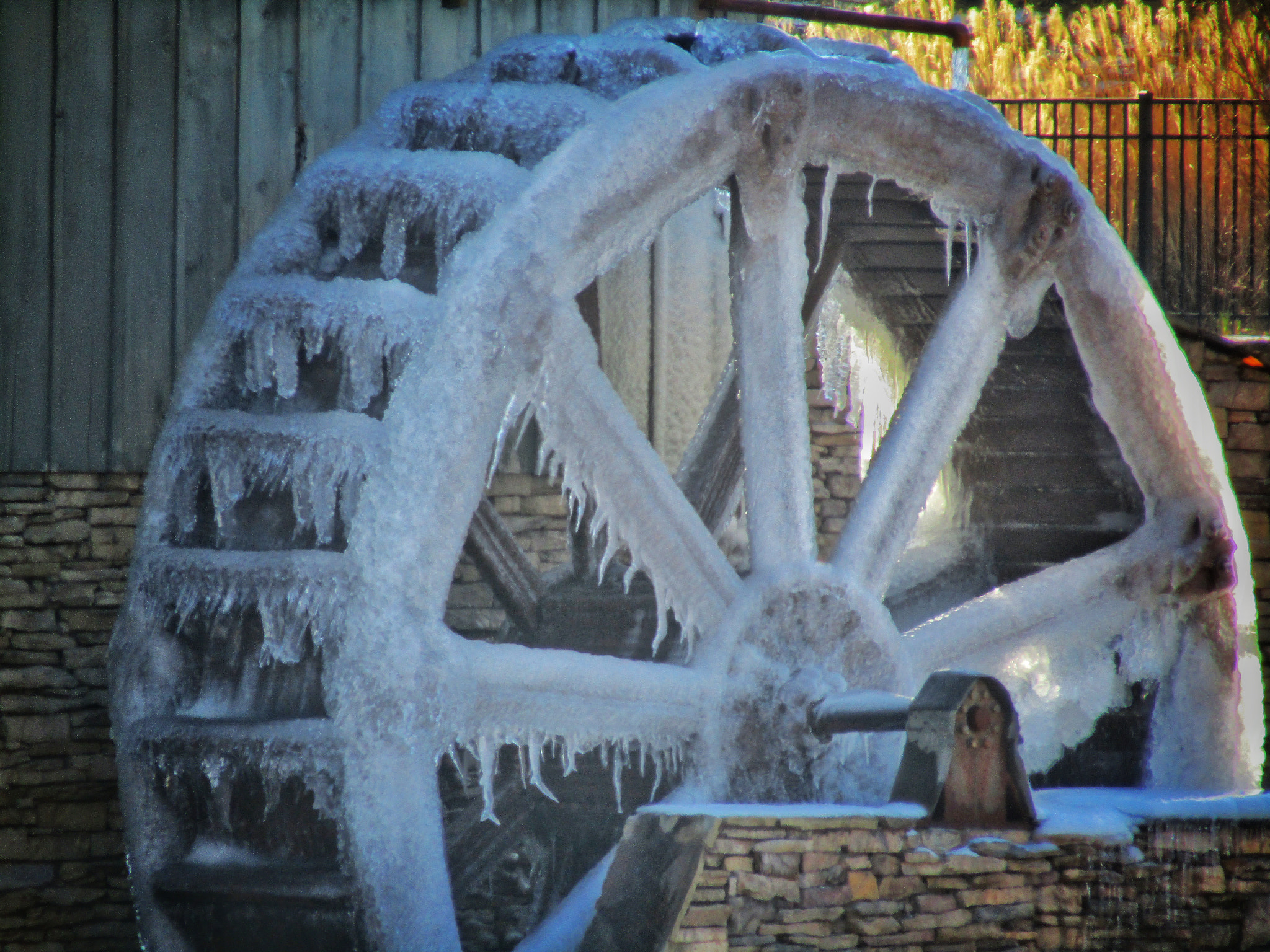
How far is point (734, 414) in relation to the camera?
18.4 feet

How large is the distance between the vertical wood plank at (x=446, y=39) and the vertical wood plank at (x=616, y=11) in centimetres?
48

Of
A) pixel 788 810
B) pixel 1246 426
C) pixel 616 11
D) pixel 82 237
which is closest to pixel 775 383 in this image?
pixel 788 810

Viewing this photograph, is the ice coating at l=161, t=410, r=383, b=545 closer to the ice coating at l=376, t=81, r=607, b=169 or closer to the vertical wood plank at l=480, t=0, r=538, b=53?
the ice coating at l=376, t=81, r=607, b=169

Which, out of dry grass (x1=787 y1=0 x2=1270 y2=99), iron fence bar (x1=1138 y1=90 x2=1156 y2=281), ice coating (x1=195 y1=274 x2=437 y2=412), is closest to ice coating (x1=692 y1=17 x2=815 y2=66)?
ice coating (x1=195 y1=274 x2=437 y2=412)

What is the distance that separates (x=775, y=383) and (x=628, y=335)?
5.73 feet

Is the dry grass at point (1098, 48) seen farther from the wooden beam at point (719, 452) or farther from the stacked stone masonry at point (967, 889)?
the stacked stone masonry at point (967, 889)

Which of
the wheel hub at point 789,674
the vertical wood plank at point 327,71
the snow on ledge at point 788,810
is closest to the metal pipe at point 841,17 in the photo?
the vertical wood plank at point 327,71

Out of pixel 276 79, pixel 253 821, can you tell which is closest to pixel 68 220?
pixel 276 79

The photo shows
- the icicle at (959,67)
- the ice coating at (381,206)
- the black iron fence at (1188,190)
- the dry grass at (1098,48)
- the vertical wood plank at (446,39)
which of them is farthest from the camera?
the dry grass at (1098,48)

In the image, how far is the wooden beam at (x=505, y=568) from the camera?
509cm

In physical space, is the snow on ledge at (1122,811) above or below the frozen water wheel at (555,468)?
below

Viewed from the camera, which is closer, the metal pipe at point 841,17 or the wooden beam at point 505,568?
the wooden beam at point 505,568

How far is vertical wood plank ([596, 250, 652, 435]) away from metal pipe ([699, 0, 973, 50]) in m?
1.04

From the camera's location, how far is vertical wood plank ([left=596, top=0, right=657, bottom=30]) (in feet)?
20.0
